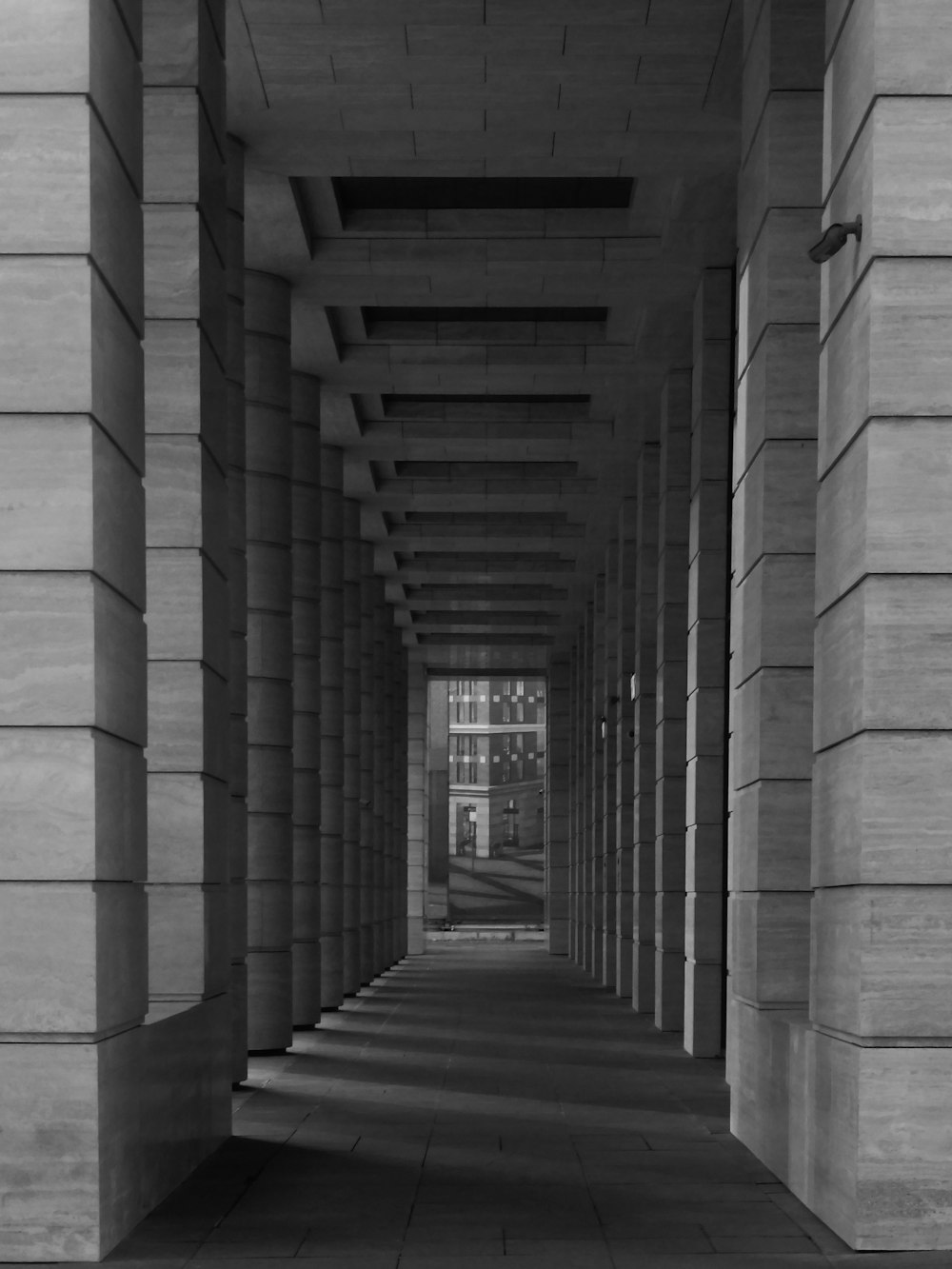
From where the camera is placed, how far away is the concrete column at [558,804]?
55.2m

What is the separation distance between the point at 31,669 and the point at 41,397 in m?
1.39

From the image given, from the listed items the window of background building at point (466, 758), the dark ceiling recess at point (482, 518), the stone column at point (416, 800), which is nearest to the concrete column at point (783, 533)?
the dark ceiling recess at point (482, 518)

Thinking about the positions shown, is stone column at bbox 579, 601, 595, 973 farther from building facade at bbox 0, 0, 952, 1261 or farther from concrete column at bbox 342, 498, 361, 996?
building facade at bbox 0, 0, 952, 1261

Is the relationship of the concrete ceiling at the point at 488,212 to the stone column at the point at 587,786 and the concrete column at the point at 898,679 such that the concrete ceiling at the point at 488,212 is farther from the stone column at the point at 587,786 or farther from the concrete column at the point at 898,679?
the stone column at the point at 587,786

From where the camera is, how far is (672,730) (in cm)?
2420

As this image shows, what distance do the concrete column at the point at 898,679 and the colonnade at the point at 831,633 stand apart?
13 millimetres

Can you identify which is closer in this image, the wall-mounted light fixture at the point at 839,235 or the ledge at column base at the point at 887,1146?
the ledge at column base at the point at 887,1146

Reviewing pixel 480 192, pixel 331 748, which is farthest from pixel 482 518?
pixel 480 192

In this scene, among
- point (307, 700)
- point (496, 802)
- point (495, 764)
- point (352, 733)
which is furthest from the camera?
point (496, 802)

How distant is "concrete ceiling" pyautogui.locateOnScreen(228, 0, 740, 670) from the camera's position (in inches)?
648

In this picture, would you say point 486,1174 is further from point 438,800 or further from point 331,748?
point 438,800

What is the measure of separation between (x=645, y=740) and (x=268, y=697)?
8689mm

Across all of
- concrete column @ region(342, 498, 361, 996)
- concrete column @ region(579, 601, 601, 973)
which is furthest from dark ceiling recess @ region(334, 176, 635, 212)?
concrete column @ region(579, 601, 601, 973)

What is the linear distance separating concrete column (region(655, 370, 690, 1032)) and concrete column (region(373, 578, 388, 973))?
52.4ft
